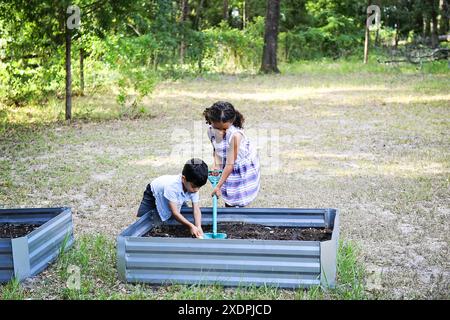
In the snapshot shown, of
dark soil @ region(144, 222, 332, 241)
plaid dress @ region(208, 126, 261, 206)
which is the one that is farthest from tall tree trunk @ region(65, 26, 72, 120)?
dark soil @ region(144, 222, 332, 241)

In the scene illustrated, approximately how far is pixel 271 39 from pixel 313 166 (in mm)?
15334

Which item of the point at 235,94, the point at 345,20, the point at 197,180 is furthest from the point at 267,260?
the point at 345,20

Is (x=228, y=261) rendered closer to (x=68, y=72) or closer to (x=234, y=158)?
(x=234, y=158)

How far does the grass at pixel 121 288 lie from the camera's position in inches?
152

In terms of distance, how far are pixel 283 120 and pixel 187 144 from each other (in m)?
2.81

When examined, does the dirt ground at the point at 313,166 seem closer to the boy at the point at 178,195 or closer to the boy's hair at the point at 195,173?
the boy at the point at 178,195

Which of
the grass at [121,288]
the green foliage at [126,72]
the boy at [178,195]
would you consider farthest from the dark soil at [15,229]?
the green foliage at [126,72]

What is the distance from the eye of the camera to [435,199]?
20.7ft

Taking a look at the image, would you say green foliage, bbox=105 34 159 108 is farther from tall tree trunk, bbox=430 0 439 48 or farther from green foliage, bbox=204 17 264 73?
tall tree trunk, bbox=430 0 439 48

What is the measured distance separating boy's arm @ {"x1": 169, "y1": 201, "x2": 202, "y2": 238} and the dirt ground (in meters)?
0.97

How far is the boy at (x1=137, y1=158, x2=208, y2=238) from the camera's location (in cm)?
454

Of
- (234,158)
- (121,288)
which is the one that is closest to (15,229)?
(121,288)

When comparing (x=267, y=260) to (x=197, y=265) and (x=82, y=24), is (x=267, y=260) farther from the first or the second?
(x=82, y=24)
